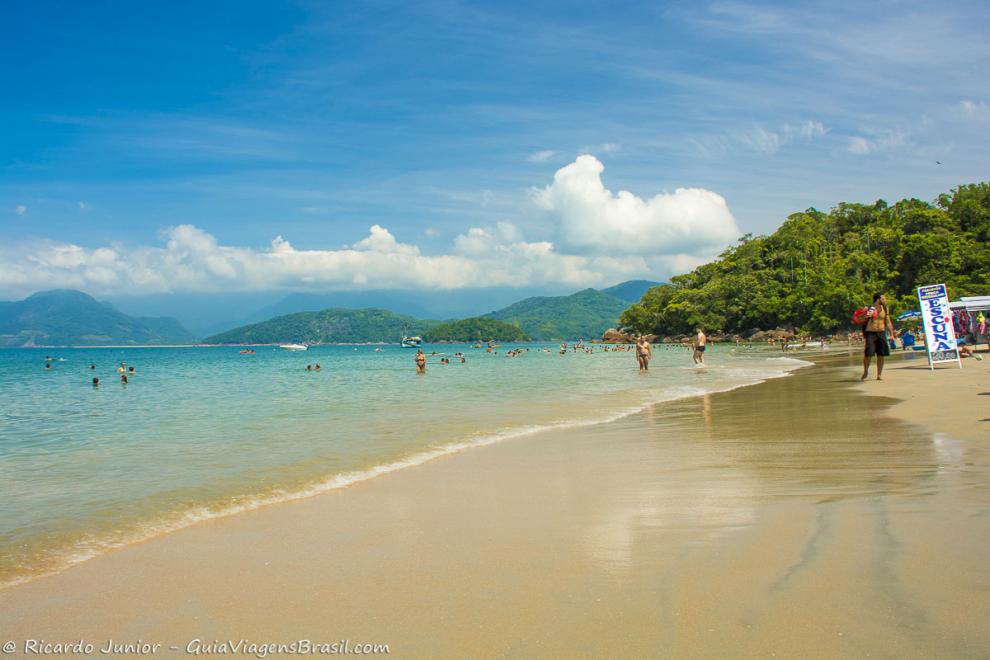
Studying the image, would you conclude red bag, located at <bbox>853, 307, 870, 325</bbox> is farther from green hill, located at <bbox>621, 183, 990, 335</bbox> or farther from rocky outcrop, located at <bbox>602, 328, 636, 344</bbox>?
rocky outcrop, located at <bbox>602, 328, 636, 344</bbox>

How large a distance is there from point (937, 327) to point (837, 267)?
90316mm

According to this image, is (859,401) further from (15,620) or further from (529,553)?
(15,620)

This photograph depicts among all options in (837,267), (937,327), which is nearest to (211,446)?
(937,327)

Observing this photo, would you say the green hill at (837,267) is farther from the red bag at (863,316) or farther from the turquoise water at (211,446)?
the turquoise water at (211,446)

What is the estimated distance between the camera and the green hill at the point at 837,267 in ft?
288

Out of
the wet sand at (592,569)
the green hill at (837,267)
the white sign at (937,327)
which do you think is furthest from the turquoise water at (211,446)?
the green hill at (837,267)

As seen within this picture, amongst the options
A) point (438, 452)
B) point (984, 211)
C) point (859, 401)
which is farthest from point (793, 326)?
point (438, 452)

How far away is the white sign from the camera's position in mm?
19031

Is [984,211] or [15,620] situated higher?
[984,211]

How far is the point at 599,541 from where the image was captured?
16.4ft

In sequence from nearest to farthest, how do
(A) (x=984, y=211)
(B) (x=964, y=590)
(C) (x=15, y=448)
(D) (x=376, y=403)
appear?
(B) (x=964, y=590), (C) (x=15, y=448), (D) (x=376, y=403), (A) (x=984, y=211)

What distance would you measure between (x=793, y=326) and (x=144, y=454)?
111888 mm

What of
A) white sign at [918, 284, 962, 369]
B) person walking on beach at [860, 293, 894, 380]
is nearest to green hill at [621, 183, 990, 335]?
white sign at [918, 284, 962, 369]

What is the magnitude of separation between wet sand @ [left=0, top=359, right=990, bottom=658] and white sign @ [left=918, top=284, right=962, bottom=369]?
13.5 metres
